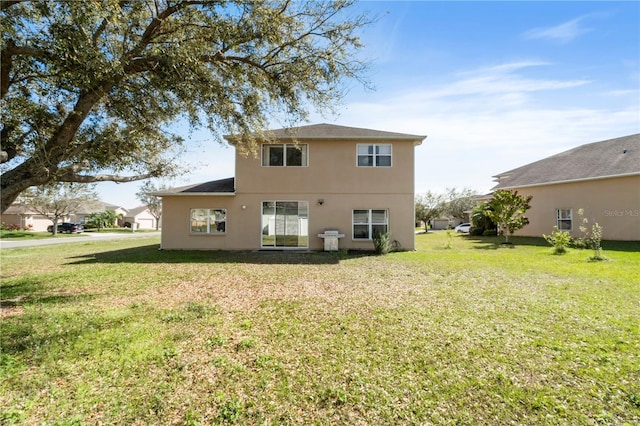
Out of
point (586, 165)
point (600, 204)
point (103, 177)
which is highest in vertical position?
point (586, 165)

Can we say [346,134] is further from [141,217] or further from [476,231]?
[141,217]

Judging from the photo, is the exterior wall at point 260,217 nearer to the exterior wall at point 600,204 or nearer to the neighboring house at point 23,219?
the exterior wall at point 600,204

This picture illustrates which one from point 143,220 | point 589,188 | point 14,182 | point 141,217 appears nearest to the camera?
point 14,182

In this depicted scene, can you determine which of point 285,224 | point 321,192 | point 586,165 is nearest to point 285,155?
point 321,192

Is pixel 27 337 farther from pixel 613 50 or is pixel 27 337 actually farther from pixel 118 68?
pixel 613 50

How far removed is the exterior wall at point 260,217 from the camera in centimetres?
1475

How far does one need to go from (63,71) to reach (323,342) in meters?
6.37

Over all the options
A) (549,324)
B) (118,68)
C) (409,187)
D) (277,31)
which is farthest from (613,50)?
(118,68)

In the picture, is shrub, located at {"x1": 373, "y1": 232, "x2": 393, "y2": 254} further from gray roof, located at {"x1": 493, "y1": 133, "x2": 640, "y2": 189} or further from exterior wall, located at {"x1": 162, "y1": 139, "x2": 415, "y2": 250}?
gray roof, located at {"x1": 493, "y1": 133, "x2": 640, "y2": 189}

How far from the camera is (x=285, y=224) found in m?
15.1

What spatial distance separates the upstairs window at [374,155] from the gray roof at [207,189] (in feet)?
21.7

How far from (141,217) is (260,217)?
185ft

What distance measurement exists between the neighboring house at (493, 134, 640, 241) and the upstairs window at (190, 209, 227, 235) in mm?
21198

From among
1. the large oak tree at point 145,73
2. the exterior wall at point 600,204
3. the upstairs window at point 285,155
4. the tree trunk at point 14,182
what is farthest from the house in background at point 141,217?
the exterior wall at point 600,204
